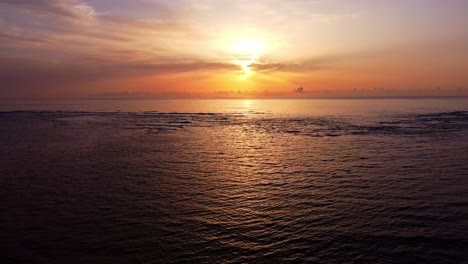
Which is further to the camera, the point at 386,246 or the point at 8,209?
the point at 8,209

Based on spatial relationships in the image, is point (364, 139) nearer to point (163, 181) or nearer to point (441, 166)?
point (441, 166)

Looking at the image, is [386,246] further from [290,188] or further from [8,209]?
[8,209]

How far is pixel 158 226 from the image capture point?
1688cm

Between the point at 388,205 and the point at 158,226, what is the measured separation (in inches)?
509

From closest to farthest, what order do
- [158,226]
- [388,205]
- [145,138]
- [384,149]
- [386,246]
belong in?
1. [386,246]
2. [158,226]
3. [388,205]
4. [384,149]
5. [145,138]

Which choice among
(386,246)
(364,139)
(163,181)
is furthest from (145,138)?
(386,246)

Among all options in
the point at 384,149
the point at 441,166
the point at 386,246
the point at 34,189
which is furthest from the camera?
the point at 384,149

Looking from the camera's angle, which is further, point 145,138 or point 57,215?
point 145,138

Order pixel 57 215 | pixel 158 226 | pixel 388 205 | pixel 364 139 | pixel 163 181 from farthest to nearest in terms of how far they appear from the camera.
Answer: pixel 364 139, pixel 163 181, pixel 388 205, pixel 57 215, pixel 158 226

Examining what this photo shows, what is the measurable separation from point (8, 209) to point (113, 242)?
27.7 ft

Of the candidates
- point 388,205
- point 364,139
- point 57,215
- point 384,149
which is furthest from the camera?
point 364,139

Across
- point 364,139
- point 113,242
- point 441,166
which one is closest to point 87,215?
point 113,242

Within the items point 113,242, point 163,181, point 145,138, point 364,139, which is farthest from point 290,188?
point 145,138

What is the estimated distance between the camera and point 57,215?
724 inches
